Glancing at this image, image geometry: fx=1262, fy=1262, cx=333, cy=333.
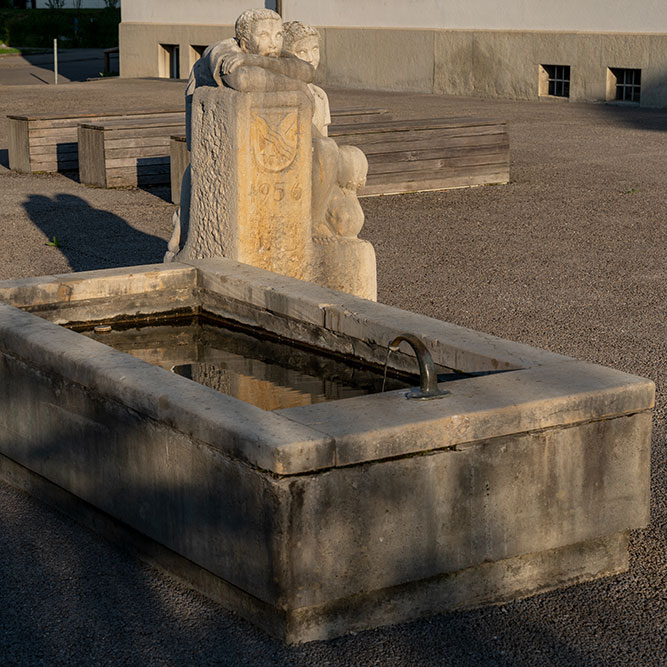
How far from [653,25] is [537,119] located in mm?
2405

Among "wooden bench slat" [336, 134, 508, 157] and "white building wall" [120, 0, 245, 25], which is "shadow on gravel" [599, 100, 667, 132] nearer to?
"wooden bench slat" [336, 134, 508, 157]

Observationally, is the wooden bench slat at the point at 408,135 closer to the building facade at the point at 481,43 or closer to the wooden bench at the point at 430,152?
the wooden bench at the point at 430,152

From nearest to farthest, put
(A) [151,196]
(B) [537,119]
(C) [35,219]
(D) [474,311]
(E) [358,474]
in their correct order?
1. (E) [358,474]
2. (D) [474,311]
3. (C) [35,219]
4. (A) [151,196]
5. (B) [537,119]

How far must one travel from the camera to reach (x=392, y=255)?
8875 millimetres

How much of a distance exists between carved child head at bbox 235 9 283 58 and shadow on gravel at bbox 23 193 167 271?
295 centimetres

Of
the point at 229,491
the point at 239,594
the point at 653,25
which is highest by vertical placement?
the point at 653,25

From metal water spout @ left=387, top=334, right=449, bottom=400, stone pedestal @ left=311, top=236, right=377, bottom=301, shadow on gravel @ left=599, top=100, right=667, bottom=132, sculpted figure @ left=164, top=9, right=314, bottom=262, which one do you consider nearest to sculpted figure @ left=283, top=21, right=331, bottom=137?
sculpted figure @ left=164, top=9, right=314, bottom=262

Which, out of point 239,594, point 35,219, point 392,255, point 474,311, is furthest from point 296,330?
point 35,219

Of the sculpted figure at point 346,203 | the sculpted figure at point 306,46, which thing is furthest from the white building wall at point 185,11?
the sculpted figure at point 346,203

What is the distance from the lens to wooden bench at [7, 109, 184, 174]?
12.1 metres

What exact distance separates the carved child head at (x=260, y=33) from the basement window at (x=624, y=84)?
45.6ft

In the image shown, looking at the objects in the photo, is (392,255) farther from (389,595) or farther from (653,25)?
(653,25)

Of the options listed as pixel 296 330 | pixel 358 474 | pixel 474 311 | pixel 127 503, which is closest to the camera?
pixel 358 474

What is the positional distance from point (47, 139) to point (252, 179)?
7.16 metres
